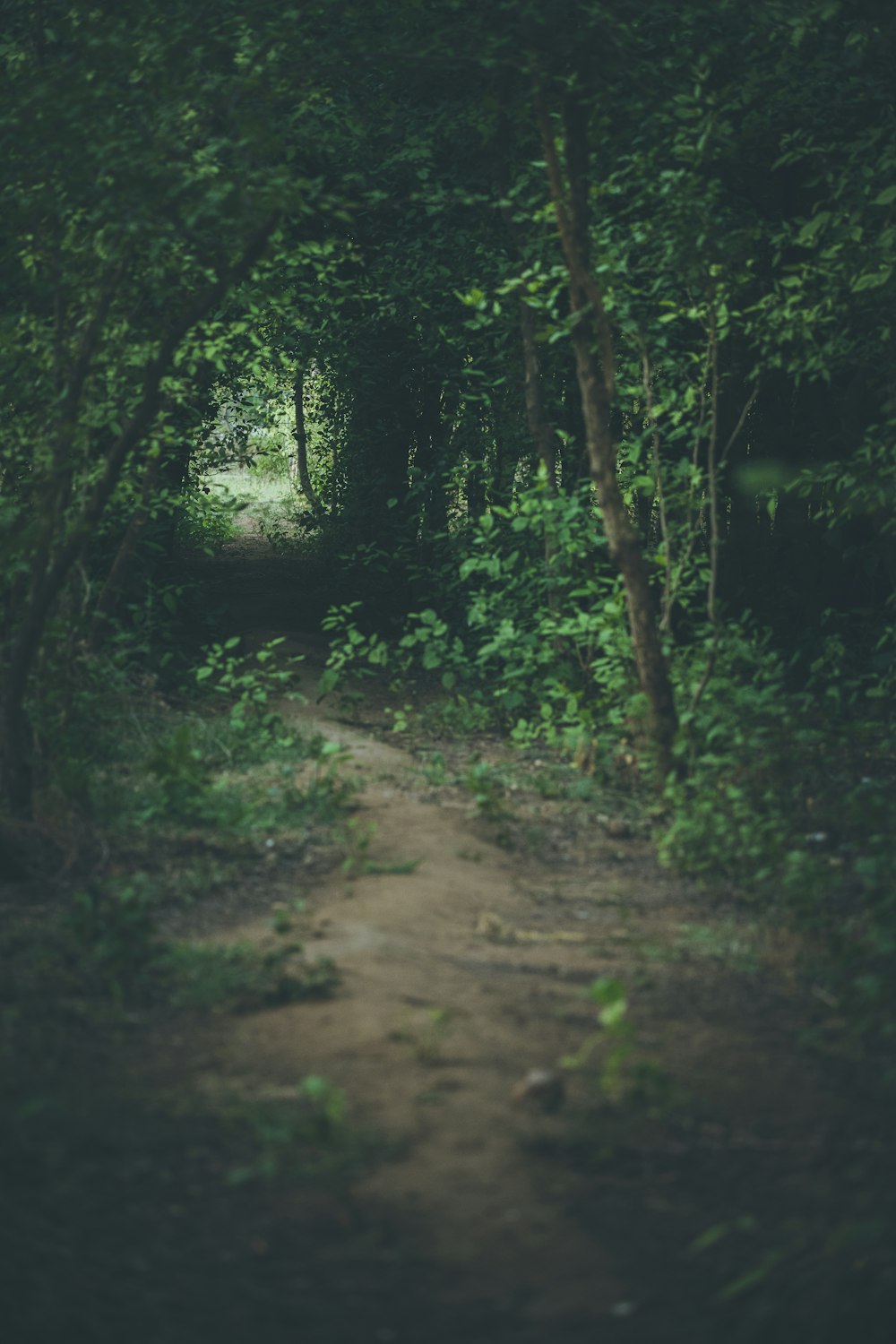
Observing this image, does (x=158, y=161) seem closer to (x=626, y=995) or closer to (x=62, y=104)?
(x=62, y=104)

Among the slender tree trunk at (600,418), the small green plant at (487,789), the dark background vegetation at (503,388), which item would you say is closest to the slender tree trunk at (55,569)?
the dark background vegetation at (503,388)

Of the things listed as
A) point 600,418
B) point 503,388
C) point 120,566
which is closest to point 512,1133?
point 600,418

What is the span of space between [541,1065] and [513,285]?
4576 millimetres

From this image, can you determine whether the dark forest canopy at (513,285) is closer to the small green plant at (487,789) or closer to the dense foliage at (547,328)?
the dense foliage at (547,328)

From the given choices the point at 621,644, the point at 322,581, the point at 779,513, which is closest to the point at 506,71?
the point at 621,644

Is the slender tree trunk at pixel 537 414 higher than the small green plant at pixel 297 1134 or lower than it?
higher

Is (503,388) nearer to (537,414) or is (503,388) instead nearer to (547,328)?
(537,414)

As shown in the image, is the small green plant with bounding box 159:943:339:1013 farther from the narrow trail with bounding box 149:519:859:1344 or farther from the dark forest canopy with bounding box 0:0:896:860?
the dark forest canopy with bounding box 0:0:896:860

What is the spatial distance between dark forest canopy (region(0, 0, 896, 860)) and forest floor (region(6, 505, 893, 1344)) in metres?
1.97

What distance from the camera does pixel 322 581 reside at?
54.0ft

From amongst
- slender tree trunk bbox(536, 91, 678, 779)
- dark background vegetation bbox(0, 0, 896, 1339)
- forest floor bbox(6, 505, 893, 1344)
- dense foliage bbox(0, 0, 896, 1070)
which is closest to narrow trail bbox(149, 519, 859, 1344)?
forest floor bbox(6, 505, 893, 1344)

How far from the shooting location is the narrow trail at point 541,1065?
3.37 metres

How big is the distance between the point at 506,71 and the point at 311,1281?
6.69m

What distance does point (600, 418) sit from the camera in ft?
26.0
